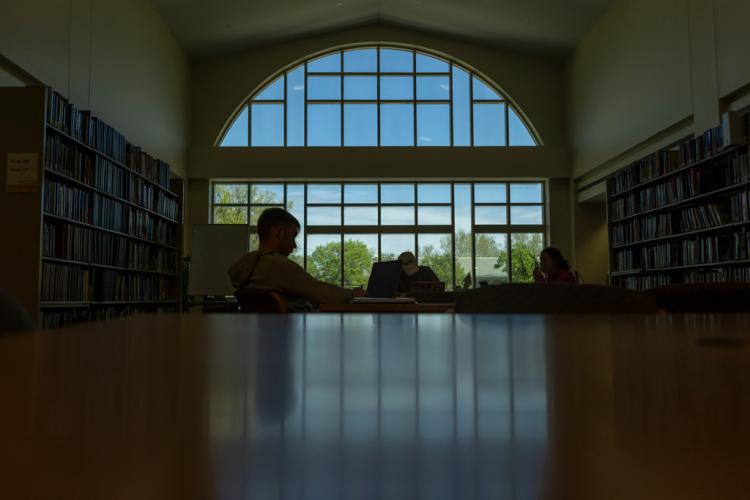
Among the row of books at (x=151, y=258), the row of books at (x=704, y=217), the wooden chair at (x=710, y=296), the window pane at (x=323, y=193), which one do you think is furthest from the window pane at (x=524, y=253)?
the wooden chair at (x=710, y=296)

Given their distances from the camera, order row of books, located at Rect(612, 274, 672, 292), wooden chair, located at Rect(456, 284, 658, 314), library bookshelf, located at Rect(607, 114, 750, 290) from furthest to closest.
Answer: row of books, located at Rect(612, 274, 672, 292)
library bookshelf, located at Rect(607, 114, 750, 290)
wooden chair, located at Rect(456, 284, 658, 314)

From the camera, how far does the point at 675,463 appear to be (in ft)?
0.44

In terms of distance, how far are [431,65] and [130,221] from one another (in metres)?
6.98

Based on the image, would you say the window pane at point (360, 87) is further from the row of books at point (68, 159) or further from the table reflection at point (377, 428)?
the table reflection at point (377, 428)

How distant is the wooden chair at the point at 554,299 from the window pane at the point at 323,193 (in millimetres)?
10349

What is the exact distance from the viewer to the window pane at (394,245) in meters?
11.8

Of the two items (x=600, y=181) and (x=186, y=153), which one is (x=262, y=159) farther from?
(x=600, y=181)

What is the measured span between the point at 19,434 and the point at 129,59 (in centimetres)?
954

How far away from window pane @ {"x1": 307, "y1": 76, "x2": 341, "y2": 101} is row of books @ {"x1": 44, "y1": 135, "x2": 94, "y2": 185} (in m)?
6.14

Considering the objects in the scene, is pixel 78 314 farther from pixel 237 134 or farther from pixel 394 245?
pixel 394 245

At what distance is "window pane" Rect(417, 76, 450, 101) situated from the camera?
1236cm

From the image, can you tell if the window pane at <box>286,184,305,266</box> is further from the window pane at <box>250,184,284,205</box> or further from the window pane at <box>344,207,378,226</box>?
the window pane at <box>344,207,378,226</box>

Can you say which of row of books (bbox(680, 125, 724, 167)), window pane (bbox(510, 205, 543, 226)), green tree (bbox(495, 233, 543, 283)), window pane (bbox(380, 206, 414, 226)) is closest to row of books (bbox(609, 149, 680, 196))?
row of books (bbox(680, 125, 724, 167))

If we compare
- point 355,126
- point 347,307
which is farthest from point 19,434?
point 355,126
